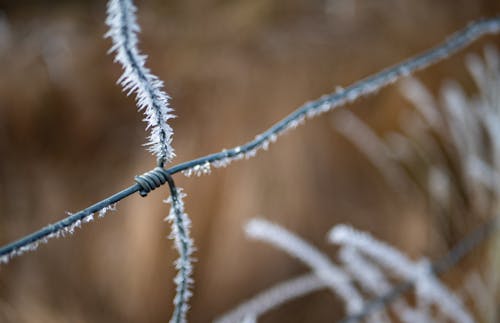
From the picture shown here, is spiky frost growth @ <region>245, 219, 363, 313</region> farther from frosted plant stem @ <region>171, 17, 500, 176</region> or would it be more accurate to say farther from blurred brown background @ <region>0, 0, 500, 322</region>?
blurred brown background @ <region>0, 0, 500, 322</region>

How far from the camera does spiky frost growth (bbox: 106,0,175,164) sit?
118mm

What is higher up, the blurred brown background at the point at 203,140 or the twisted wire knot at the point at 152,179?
the blurred brown background at the point at 203,140

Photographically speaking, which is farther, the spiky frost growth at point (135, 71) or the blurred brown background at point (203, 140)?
the blurred brown background at point (203, 140)

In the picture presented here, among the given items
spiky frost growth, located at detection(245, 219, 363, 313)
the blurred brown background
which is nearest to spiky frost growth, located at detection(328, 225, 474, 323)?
spiky frost growth, located at detection(245, 219, 363, 313)

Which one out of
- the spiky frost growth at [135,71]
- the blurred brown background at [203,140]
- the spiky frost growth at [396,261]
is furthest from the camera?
the blurred brown background at [203,140]

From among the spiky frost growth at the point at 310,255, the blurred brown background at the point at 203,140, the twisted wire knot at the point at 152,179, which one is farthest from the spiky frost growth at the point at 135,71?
the blurred brown background at the point at 203,140

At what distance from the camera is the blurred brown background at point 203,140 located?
1.72 ft

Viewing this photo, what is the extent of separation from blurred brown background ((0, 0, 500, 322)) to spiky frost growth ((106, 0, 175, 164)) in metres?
0.36

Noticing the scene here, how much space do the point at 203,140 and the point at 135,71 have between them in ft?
1.46

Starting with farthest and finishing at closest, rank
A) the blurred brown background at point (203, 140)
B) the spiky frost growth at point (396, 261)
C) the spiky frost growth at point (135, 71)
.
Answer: the blurred brown background at point (203, 140) < the spiky frost growth at point (396, 261) < the spiky frost growth at point (135, 71)

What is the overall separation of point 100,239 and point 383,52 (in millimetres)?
362

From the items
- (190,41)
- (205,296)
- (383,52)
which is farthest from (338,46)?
(205,296)

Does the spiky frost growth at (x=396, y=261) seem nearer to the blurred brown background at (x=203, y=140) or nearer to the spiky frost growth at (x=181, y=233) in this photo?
the spiky frost growth at (x=181, y=233)

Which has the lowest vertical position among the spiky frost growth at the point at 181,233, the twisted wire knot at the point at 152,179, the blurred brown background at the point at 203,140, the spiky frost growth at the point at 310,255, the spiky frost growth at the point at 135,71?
the spiky frost growth at the point at 181,233
